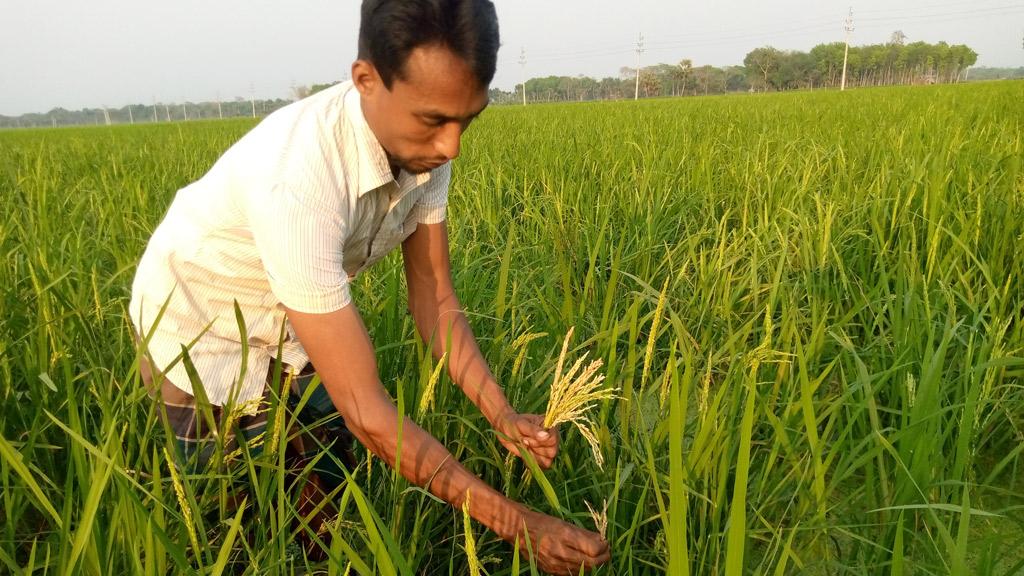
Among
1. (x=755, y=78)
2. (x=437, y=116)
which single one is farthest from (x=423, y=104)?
(x=755, y=78)

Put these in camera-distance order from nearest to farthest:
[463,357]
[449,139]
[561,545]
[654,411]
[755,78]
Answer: [561,545] < [449,139] < [463,357] < [654,411] < [755,78]

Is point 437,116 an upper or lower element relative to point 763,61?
lower

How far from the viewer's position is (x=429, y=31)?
889mm

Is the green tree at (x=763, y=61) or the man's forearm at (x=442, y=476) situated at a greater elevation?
the green tree at (x=763, y=61)

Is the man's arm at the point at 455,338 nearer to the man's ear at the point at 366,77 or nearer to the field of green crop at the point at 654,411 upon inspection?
the field of green crop at the point at 654,411

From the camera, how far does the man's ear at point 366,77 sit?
3.23ft

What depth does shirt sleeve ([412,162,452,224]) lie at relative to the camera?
140 cm

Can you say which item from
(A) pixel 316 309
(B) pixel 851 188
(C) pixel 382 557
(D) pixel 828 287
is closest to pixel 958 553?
(C) pixel 382 557

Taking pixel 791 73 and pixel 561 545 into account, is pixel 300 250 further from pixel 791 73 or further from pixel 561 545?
pixel 791 73

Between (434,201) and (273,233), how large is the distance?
51 centimetres

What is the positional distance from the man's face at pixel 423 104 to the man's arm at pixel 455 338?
11.6 inches

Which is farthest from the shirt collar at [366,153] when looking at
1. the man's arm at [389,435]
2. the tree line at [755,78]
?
the tree line at [755,78]

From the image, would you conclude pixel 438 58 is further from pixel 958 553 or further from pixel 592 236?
pixel 592 236

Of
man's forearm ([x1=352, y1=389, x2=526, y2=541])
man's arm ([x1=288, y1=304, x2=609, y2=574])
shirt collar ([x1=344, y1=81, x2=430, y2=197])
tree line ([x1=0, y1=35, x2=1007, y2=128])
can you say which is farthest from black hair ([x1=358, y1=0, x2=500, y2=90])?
tree line ([x1=0, y1=35, x2=1007, y2=128])
